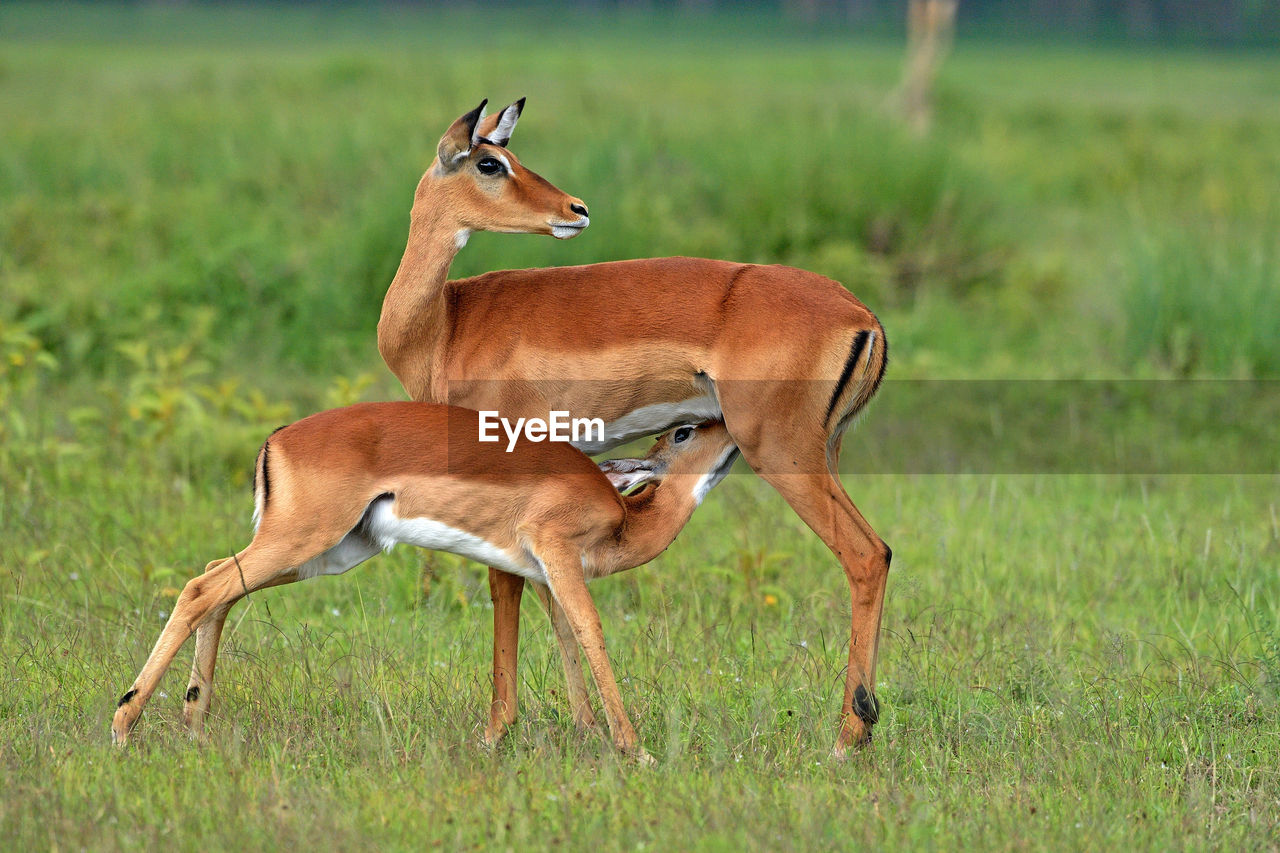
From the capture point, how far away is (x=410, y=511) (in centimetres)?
394

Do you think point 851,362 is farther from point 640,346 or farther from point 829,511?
point 640,346

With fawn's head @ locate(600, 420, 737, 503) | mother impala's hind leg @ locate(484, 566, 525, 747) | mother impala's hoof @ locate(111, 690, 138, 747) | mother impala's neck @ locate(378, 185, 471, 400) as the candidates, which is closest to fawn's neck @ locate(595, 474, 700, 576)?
fawn's head @ locate(600, 420, 737, 503)

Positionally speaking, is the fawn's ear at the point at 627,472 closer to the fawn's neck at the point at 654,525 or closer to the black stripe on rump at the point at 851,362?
the fawn's neck at the point at 654,525

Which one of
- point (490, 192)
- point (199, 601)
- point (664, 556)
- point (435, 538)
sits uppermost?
point (490, 192)

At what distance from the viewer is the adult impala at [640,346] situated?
4.10 m

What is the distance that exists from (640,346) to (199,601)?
137cm

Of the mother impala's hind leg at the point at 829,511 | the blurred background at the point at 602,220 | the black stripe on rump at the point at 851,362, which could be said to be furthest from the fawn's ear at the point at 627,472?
the blurred background at the point at 602,220

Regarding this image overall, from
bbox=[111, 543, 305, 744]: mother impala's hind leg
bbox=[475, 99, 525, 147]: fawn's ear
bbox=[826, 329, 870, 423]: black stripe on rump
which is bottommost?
bbox=[111, 543, 305, 744]: mother impala's hind leg

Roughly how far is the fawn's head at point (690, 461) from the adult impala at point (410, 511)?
0.19 m

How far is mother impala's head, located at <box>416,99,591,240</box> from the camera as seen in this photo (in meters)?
4.16

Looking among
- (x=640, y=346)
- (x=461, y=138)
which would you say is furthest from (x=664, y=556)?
(x=461, y=138)

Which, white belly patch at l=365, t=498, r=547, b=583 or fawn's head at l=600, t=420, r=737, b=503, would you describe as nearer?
white belly patch at l=365, t=498, r=547, b=583

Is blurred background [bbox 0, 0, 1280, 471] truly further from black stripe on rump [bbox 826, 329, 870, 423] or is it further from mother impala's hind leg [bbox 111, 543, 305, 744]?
black stripe on rump [bbox 826, 329, 870, 423]

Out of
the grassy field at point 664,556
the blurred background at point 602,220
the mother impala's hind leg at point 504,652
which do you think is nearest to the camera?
the grassy field at point 664,556
